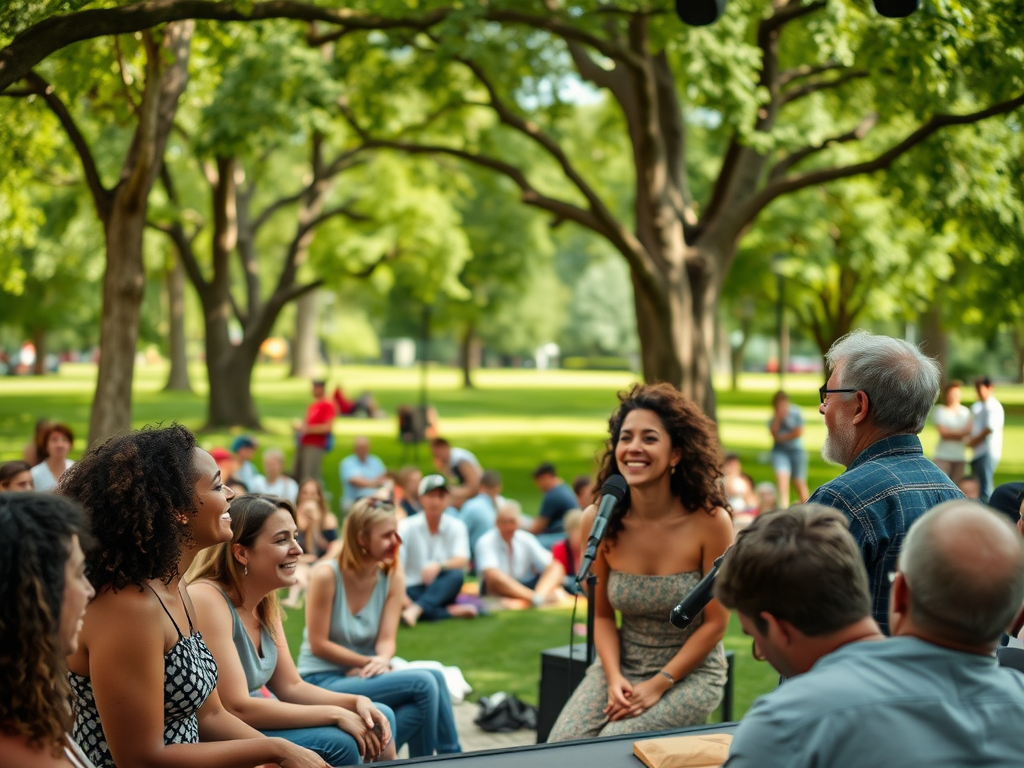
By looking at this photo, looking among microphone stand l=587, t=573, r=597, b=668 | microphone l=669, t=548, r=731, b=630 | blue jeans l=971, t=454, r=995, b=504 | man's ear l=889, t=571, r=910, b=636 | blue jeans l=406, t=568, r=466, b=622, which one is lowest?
blue jeans l=406, t=568, r=466, b=622

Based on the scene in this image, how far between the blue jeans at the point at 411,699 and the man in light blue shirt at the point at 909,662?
3.42 meters

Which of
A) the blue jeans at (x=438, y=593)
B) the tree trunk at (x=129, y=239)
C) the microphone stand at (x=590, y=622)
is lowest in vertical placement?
the blue jeans at (x=438, y=593)

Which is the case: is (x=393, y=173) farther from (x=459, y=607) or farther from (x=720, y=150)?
(x=459, y=607)

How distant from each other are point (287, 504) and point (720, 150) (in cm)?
2727

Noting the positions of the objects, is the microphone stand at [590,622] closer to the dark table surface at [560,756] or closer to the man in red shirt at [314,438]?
the dark table surface at [560,756]

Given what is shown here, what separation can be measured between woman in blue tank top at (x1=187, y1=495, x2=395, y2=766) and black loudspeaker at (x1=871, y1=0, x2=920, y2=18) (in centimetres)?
456

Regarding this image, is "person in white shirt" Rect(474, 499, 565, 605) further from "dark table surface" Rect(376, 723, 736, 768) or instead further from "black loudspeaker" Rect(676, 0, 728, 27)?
"dark table surface" Rect(376, 723, 736, 768)

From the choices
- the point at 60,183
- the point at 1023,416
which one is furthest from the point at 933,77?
the point at 1023,416

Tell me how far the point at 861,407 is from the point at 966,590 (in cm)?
136

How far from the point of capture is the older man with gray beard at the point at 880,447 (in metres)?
3.16

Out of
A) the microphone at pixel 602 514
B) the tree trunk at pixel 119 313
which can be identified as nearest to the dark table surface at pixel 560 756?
the microphone at pixel 602 514

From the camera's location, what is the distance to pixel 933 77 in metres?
10.0

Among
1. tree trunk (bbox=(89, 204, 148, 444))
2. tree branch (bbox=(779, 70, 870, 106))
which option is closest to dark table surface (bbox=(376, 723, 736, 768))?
tree trunk (bbox=(89, 204, 148, 444))

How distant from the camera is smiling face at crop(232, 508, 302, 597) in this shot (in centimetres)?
423
